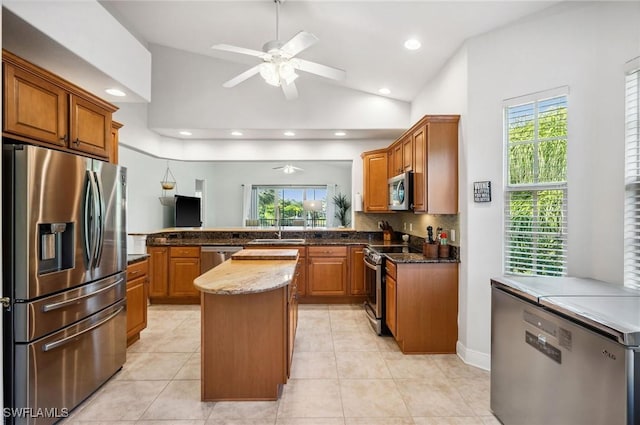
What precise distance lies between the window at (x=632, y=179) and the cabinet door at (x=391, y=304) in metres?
1.70

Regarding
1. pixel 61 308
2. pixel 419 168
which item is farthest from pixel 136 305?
pixel 419 168

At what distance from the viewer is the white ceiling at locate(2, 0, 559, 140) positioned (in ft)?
7.80

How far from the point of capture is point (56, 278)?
6.31 ft

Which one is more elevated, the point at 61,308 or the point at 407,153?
the point at 407,153

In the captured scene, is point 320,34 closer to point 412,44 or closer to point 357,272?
point 412,44

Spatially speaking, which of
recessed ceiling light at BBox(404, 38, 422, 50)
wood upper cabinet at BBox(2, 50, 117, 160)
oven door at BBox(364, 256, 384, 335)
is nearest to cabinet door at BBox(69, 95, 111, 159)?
wood upper cabinet at BBox(2, 50, 117, 160)

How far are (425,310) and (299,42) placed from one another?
257 cm

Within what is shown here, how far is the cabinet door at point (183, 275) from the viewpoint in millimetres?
4578

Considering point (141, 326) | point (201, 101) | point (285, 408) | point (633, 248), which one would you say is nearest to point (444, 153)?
point (633, 248)

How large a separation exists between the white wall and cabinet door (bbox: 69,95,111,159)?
3102 mm

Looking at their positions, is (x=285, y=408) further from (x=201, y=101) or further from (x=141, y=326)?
(x=201, y=101)

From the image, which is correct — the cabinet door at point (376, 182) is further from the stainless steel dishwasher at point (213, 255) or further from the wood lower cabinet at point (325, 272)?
the stainless steel dishwasher at point (213, 255)

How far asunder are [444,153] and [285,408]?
2526 millimetres

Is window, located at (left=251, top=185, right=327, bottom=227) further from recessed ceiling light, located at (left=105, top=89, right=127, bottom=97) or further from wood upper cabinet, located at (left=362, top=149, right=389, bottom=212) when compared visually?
recessed ceiling light, located at (left=105, top=89, right=127, bottom=97)
